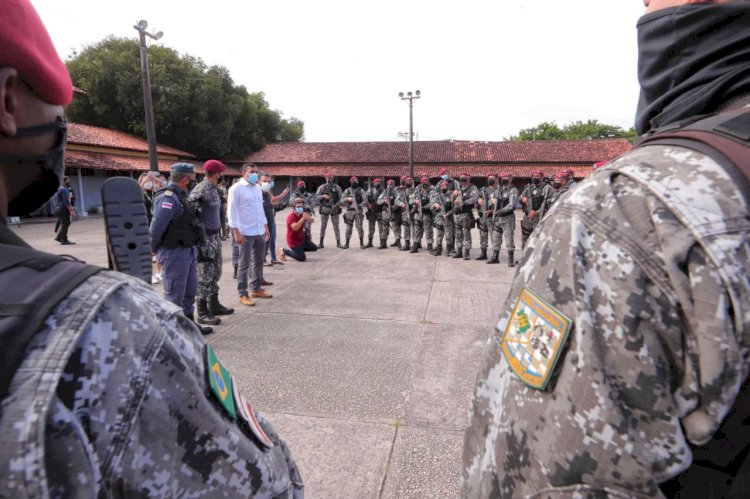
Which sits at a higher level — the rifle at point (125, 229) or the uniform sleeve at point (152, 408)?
the rifle at point (125, 229)

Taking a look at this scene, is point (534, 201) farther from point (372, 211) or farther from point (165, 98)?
point (165, 98)

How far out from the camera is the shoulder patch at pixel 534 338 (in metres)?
0.75

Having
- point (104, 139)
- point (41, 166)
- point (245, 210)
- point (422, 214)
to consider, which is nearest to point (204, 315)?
point (245, 210)

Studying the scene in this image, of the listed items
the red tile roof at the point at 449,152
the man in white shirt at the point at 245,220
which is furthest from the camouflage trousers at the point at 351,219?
the red tile roof at the point at 449,152

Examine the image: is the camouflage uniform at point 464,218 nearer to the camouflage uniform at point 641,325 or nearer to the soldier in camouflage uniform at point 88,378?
the camouflage uniform at point 641,325

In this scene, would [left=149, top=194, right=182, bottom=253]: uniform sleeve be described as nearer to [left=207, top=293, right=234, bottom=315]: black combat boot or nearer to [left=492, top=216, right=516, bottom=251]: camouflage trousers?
[left=207, top=293, right=234, bottom=315]: black combat boot

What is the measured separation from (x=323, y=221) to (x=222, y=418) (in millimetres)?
10208

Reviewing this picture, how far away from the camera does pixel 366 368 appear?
12.0 feet

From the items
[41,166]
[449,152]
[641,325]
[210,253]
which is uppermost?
[449,152]

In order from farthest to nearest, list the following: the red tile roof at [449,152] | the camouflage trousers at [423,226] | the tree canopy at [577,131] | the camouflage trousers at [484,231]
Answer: the tree canopy at [577,131] → the red tile roof at [449,152] → the camouflage trousers at [423,226] → the camouflage trousers at [484,231]

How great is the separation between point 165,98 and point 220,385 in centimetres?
3669

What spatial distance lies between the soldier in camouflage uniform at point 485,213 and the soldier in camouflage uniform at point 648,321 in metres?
8.48

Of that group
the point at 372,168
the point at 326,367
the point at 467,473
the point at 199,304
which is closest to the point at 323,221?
the point at 199,304

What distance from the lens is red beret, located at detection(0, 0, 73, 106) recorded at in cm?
64
